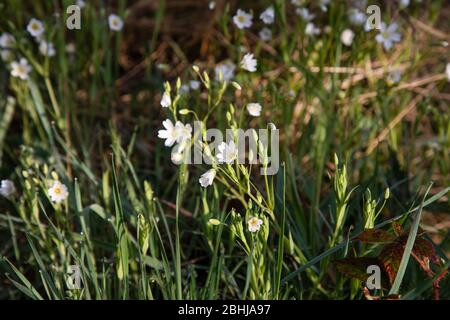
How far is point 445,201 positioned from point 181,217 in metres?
0.80

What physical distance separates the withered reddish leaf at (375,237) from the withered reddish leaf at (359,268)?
7 cm

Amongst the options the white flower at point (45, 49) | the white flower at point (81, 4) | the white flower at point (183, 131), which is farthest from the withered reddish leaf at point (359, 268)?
the white flower at point (81, 4)

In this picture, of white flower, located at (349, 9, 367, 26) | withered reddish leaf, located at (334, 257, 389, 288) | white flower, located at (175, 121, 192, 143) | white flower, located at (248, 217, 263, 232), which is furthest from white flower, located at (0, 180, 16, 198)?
white flower, located at (349, 9, 367, 26)

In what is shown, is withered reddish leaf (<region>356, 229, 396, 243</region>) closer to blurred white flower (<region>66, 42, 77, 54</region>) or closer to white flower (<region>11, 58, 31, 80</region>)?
white flower (<region>11, 58, 31, 80</region>)

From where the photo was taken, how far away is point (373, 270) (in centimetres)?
148

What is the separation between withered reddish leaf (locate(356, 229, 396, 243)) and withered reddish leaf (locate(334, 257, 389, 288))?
2.7 inches

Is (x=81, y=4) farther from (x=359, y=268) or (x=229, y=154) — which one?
(x=359, y=268)

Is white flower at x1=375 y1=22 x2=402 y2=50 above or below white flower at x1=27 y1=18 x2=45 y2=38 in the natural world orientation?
below

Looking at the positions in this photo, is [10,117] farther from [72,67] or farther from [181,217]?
[181,217]

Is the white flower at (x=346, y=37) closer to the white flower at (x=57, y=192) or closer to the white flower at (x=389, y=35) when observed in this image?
the white flower at (x=389, y=35)

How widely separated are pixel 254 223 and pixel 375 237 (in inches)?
10.5

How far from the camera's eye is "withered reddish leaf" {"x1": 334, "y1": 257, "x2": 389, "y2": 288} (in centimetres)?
147

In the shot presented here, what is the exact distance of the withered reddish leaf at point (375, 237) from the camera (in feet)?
4.62

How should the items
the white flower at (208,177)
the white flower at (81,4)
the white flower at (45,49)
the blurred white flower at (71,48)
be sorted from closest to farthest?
the white flower at (208,177) → the white flower at (45,49) → the white flower at (81,4) → the blurred white flower at (71,48)
